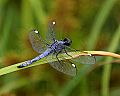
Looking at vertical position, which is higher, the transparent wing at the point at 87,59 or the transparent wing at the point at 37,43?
the transparent wing at the point at 37,43

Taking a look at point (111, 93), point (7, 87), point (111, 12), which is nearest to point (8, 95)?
point (7, 87)

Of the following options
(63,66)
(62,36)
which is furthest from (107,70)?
(63,66)

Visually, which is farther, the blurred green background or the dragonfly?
the blurred green background

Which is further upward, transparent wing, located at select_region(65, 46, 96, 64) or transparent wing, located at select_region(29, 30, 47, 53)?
transparent wing, located at select_region(29, 30, 47, 53)

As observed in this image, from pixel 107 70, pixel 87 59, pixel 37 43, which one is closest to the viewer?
pixel 87 59

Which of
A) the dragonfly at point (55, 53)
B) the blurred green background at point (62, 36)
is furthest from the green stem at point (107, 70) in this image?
the dragonfly at point (55, 53)

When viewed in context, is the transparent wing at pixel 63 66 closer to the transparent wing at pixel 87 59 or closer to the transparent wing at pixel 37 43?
the transparent wing at pixel 87 59

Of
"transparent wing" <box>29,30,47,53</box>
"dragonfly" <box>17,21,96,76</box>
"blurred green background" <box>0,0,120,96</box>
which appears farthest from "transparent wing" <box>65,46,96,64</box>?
"blurred green background" <box>0,0,120,96</box>

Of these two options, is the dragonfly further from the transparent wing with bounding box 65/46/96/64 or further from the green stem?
the green stem

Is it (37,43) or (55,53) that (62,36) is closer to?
(37,43)
